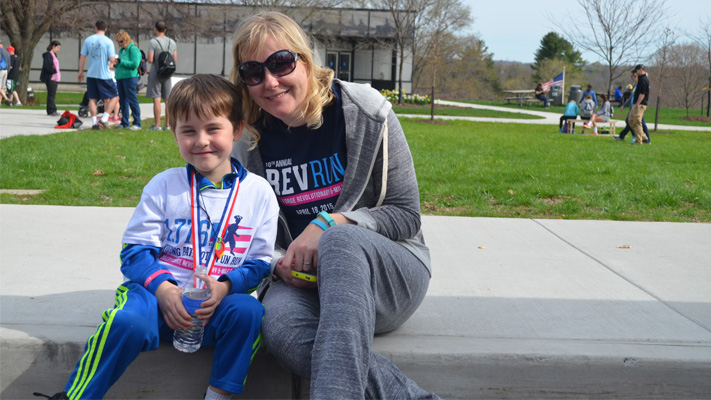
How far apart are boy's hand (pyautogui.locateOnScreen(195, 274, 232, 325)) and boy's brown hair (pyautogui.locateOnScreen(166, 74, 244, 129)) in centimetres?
61

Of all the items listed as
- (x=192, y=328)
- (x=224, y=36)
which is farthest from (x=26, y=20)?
(x=192, y=328)

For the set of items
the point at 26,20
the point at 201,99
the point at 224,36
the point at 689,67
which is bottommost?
the point at 201,99

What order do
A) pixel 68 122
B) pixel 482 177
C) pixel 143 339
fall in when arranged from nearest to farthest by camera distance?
1. pixel 143 339
2. pixel 482 177
3. pixel 68 122

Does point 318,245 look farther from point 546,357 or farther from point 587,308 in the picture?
point 587,308

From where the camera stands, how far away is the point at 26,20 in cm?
2347

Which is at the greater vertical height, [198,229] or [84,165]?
[198,229]

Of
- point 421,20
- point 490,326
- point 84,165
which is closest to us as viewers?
point 490,326

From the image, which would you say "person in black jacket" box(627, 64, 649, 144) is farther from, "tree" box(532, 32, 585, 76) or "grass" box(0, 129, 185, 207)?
"tree" box(532, 32, 585, 76)

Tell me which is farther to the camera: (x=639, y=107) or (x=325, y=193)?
(x=639, y=107)

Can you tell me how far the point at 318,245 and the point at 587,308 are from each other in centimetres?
151

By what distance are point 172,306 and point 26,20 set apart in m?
24.5

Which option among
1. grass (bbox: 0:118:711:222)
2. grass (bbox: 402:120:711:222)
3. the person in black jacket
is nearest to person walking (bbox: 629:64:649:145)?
the person in black jacket

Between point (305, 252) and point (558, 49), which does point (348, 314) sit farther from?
point (558, 49)

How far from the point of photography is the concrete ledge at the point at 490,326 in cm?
263
